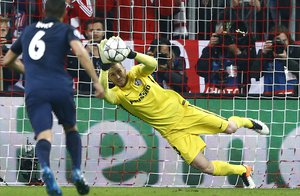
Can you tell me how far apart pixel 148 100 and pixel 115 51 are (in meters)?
1.20

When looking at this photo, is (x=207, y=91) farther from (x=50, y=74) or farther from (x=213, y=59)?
(x=50, y=74)

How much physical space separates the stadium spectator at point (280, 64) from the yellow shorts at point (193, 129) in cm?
173

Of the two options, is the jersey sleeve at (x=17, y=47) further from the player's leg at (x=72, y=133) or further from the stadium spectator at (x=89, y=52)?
the stadium spectator at (x=89, y=52)

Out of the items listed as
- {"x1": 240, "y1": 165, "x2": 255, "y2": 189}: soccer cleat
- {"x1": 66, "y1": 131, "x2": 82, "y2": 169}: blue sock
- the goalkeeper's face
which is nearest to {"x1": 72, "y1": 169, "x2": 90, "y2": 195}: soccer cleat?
{"x1": 66, "y1": 131, "x2": 82, "y2": 169}: blue sock

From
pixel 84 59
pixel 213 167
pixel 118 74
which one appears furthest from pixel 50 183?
pixel 213 167

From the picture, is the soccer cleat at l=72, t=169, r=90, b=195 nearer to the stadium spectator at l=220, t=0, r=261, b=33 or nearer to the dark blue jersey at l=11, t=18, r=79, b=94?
the dark blue jersey at l=11, t=18, r=79, b=94

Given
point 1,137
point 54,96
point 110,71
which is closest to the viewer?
point 54,96

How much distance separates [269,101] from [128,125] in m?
2.14

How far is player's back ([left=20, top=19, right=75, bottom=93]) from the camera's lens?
983cm

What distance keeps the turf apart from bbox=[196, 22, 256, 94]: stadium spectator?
75.6 inches

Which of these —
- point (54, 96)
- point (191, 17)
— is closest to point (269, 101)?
point (191, 17)

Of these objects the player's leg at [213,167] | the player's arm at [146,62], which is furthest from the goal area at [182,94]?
the player's arm at [146,62]

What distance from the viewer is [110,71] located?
12453mm

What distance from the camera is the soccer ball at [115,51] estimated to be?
11.8 meters
